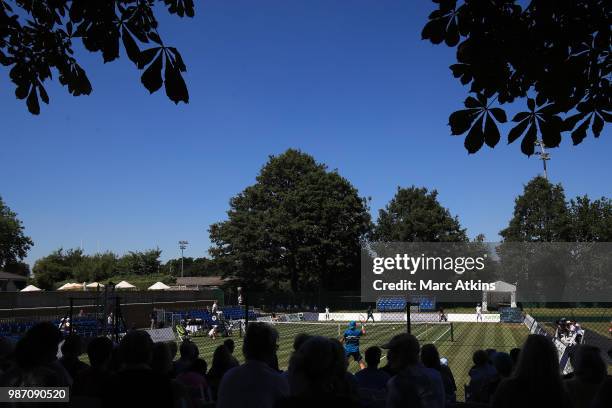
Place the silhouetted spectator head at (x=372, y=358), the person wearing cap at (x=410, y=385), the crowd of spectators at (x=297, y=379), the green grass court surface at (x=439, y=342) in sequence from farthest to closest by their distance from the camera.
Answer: the green grass court surface at (x=439, y=342)
the silhouetted spectator head at (x=372, y=358)
the person wearing cap at (x=410, y=385)
the crowd of spectators at (x=297, y=379)

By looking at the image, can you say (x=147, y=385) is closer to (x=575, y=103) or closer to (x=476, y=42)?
(x=476, y=42)

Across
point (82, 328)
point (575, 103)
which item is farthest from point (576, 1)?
point (82, 328)

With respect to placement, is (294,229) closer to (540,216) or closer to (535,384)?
(540,216)

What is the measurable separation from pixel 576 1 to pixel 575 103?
78 cm

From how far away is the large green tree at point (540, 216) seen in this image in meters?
77.8

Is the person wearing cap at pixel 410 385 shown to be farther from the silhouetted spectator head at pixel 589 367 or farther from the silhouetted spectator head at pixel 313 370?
the silhouetted spectator head at pixel 589 367

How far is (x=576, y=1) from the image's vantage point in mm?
4512

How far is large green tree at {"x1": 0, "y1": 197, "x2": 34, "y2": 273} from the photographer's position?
85.2 m

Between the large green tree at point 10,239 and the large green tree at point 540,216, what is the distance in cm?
7035

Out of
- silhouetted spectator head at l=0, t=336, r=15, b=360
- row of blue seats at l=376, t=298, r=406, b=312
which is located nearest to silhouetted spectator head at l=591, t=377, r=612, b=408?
silhouetted spectator head at l=0, t=336, r=15, b=360

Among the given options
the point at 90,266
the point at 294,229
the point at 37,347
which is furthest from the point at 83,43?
the point at 90,266

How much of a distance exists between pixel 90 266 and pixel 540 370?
102m

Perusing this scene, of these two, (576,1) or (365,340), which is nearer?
(576,1)

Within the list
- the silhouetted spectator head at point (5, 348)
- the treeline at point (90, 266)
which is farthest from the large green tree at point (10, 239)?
the silhouetted spectator head at point (5, 348)
